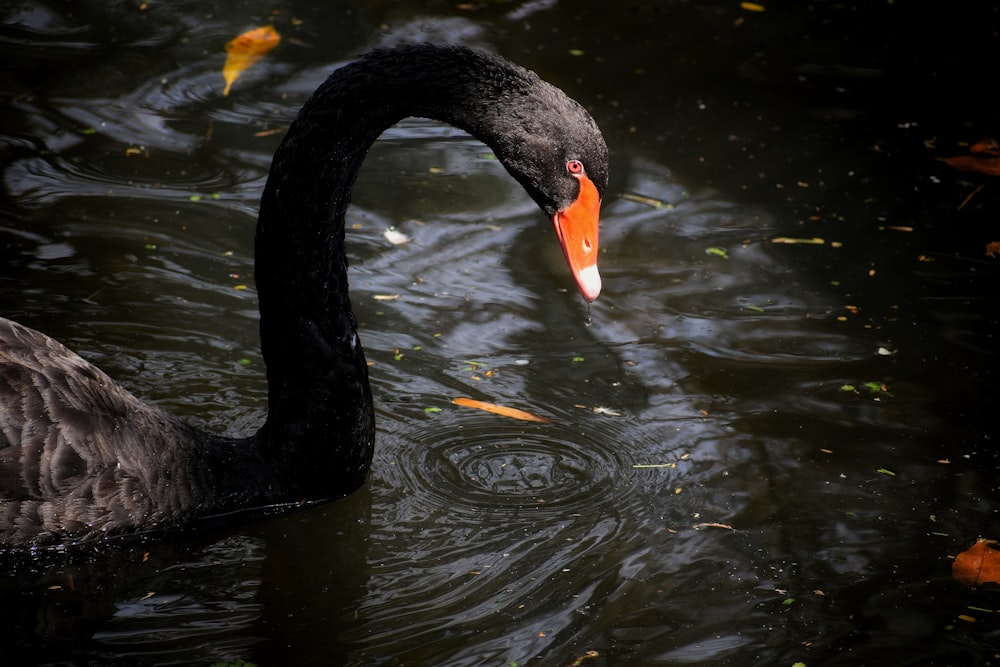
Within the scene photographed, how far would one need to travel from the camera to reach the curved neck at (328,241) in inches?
148

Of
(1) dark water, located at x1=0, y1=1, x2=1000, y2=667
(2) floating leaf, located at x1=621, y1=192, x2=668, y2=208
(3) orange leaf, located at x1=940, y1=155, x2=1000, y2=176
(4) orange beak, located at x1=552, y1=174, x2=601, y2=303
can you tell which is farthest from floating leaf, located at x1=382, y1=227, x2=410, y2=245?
(3) orange leaf, located at x1=940, y1=155, x2=1000, y2=176

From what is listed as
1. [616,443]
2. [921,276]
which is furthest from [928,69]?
[616,443]

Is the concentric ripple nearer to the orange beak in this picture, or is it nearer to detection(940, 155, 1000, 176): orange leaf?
the orange beak

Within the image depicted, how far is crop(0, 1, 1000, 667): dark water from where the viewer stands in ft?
11.7

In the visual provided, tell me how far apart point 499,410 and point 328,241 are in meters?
1.01

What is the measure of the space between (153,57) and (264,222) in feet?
12.6

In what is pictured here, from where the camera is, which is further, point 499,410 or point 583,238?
point 499,410

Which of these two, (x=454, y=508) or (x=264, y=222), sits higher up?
(x=264, y=222)

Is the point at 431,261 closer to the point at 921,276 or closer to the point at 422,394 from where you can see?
the point at 422,394

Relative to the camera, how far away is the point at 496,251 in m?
5.64

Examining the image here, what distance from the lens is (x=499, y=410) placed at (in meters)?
4.55

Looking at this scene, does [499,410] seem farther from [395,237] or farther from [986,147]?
[986,147]

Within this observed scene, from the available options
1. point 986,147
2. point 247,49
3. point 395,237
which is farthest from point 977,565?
point 247,49

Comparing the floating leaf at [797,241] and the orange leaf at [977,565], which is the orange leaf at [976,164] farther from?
the orange leaf at [977,565]
